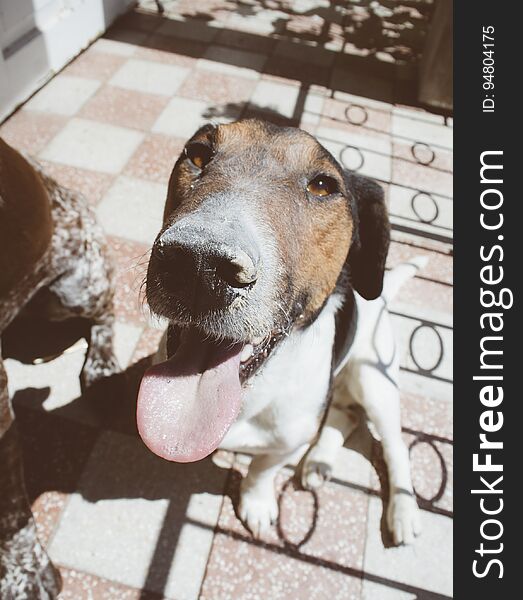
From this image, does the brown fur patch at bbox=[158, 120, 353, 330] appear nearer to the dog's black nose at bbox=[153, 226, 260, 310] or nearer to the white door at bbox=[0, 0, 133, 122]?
the dog's black nose at bbox=[153, 226, 260, 310]

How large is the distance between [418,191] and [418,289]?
1441mm

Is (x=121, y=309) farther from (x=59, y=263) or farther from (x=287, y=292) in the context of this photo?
(x=287, y=292)

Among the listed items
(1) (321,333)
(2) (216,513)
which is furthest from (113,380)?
(1) (321,333)

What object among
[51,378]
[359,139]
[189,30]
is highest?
[189,30]

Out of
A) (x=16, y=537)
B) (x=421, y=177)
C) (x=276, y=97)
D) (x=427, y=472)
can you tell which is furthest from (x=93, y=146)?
(x=427, y=472)

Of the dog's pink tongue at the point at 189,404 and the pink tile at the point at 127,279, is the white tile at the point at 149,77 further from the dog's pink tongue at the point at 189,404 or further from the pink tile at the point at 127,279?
the dog's pink tongue at the point at 189,404

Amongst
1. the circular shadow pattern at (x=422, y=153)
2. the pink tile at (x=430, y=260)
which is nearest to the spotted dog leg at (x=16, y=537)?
the pink tile at (x=430, y=260)

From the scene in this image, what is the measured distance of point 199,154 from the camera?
6.78 ft

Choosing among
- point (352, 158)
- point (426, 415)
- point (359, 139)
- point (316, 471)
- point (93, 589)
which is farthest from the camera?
point (359, 139)

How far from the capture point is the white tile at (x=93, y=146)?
4598 millimetres

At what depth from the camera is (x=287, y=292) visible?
1738mm

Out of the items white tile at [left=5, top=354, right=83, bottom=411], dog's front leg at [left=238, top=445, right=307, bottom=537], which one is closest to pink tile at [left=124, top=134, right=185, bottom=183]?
white tile at [left=5, top=354, right=83, bottom=411]

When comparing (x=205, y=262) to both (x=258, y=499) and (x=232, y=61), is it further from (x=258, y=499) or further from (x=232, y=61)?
(x=232, y=61)

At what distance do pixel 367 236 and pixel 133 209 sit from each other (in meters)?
2.62
